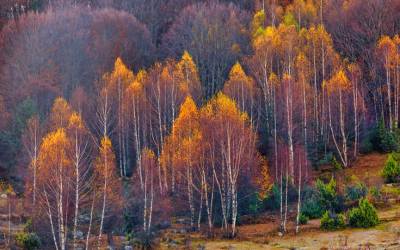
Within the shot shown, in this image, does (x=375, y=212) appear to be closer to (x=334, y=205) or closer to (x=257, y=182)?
(x=334, y=205)

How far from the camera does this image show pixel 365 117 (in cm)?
5147

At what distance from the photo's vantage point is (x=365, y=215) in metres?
35.4

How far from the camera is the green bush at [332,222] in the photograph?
36312 millimetres

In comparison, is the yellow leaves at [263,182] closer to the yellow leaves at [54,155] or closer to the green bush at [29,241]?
the yellow leaves at [54,155]

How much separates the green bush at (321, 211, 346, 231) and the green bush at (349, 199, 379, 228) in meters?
0.69

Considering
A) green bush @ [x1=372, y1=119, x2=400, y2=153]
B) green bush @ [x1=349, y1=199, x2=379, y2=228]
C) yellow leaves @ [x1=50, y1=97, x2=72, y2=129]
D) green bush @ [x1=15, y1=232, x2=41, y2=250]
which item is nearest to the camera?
green bush @ [x1=15, y1=232, x2=41, y2=250]

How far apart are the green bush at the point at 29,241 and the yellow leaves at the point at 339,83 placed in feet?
88.3

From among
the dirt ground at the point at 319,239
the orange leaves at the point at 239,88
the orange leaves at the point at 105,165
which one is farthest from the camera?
the orange leaves at the point at 239,88

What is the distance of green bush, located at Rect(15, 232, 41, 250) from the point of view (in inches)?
1326

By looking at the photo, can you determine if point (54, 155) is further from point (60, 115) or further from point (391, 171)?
point (391, 171)

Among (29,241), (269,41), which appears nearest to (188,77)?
(269,41)

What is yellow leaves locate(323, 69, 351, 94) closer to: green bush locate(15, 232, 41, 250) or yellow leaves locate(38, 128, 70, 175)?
yellow leaves locate(38, 128, 70, 175)

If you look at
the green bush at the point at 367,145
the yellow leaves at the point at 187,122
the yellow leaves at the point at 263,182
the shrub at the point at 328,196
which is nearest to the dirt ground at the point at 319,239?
the shrub at the point at 328,196

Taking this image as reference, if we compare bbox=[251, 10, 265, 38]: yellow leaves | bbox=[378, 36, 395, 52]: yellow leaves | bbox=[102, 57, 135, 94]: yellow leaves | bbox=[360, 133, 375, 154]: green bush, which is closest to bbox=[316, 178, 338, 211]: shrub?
bbox=[360, 133, 375, 154]: green bush
